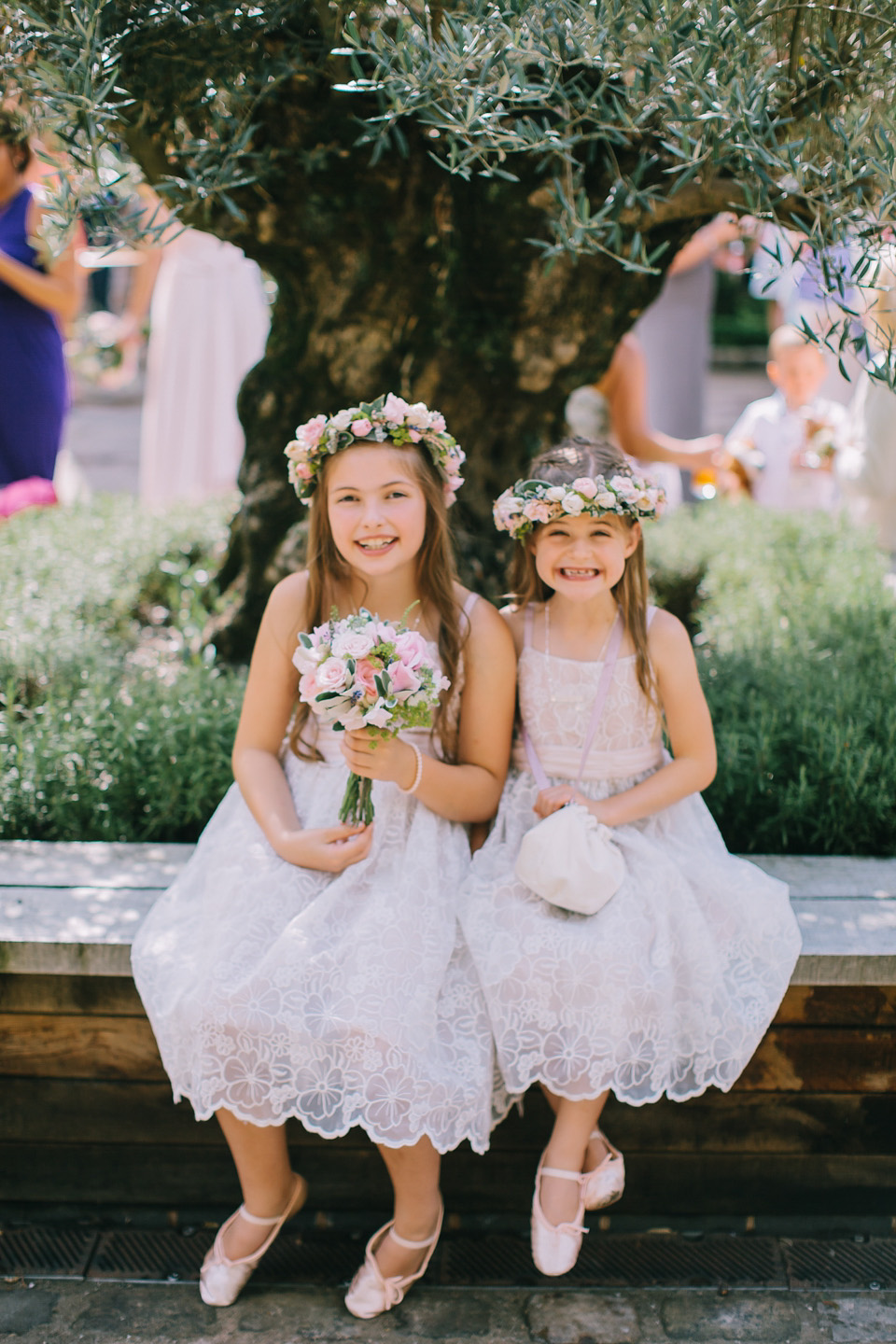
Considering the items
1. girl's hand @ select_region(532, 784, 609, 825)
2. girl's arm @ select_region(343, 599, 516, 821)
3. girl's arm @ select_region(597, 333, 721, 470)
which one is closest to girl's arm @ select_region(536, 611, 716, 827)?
girl's hand @ select_region(532, 784, 609, 825)

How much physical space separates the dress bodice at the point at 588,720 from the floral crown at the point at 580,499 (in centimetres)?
29

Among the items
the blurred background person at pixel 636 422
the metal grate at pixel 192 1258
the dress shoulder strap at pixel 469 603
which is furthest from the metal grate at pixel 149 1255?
the blurred background person at pixel 636 422

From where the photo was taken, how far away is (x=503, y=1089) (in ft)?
7.17

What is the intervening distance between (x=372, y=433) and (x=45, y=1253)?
1.65 m

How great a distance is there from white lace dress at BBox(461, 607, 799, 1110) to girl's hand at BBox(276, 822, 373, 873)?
207 mm

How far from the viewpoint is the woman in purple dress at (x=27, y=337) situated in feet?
15.1

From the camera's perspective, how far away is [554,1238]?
213 cm

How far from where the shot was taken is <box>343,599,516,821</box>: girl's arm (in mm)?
2363

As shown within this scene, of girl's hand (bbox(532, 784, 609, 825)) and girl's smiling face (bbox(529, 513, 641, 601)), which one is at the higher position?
girl's smiling face (bbox(529, 513, 641, 601))

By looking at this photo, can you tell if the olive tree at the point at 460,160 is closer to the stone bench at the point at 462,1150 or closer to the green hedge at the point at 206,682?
the green hedge at the point at 206,682

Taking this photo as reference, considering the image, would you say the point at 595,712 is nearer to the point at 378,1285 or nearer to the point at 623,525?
the point at 623,525

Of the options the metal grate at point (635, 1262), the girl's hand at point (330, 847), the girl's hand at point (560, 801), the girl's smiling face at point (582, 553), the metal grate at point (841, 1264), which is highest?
the girl's smiling face at point (582, 553)

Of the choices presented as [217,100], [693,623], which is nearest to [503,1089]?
[217,100]

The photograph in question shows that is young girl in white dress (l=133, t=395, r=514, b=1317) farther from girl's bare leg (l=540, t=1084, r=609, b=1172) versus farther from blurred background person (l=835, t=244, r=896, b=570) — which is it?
blurred background person (l=835, t=244, r=896, b=570)
